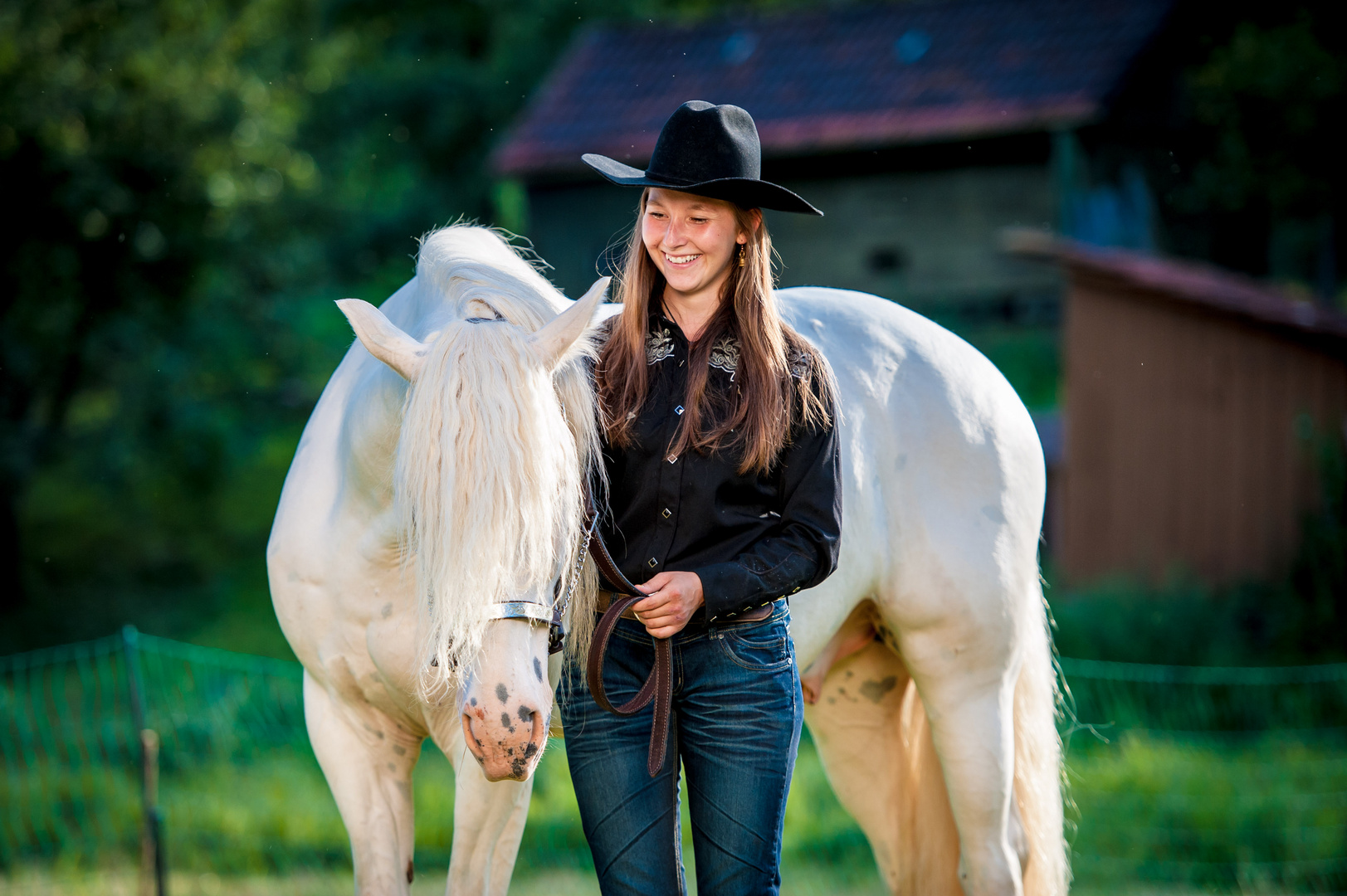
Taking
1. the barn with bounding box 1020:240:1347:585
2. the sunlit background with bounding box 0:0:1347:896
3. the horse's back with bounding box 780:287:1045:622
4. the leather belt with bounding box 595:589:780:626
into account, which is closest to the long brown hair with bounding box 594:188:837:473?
the leather belt with bounding box 595:589:780:626

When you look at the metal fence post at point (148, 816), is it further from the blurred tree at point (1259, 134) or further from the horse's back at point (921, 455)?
the blurred tree at point (1259, 134)

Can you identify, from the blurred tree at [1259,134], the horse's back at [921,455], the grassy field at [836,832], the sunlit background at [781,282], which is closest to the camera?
the horse's back at [921,455]

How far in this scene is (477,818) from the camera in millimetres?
2506

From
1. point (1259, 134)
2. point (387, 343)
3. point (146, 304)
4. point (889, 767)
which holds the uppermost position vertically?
point (1259, 134)

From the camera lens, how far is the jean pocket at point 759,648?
211cm

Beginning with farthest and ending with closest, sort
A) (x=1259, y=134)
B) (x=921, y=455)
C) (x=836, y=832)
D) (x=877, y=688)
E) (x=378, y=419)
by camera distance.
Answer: (x=1259, y=134)
(x=836, y=832)
(x=877, y=688)
(x=921, y=455)
(x=378, y=419)

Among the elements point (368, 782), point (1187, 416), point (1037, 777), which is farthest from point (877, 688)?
point (1187, 416)

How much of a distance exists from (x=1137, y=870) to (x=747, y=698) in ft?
13.8

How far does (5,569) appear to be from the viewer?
11.3 m

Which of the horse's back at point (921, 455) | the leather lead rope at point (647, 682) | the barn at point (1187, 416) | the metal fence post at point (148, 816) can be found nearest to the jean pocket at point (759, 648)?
the leather lead rope at point (647, 682)

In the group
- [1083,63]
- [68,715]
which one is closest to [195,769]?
[68,715]

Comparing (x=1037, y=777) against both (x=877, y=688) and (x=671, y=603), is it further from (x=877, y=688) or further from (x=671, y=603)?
(x=671, y=603)

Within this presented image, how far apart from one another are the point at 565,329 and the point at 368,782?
1214mm

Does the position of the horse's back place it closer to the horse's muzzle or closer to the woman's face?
the woman's face
